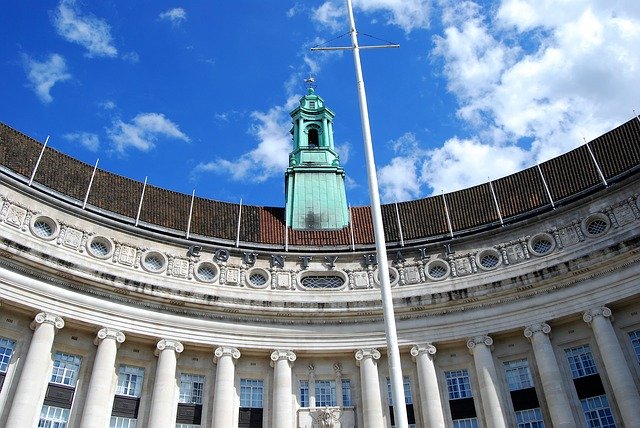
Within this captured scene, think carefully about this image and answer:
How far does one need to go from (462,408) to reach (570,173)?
56.8 feet

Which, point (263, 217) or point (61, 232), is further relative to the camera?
point (263, 217)

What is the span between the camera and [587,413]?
34031mm

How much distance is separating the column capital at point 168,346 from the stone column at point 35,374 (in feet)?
17.8

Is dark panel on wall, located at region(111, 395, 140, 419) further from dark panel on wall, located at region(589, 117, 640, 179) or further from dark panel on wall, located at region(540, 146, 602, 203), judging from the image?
dark panel on wall, located at region(589, 117, 640, 179)

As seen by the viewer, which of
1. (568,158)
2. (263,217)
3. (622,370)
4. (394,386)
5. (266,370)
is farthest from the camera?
(263,217)

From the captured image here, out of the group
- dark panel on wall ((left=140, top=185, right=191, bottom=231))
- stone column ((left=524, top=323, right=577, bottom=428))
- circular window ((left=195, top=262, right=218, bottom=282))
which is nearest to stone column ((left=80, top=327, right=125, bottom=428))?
circular window ((left=195, top=262, right=218, bottom=282))

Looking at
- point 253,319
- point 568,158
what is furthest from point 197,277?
point 568,158

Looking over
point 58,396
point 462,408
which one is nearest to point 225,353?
point 58,396

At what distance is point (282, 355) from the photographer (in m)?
37.8

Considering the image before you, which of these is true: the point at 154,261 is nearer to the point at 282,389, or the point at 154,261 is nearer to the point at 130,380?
the point at 130,380

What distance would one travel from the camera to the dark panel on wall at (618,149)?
39844 mm

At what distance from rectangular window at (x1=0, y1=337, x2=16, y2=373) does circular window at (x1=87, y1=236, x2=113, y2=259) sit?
272 inches

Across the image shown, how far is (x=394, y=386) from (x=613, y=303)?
20762 mm

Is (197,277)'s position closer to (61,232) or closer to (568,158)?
(61,232)
